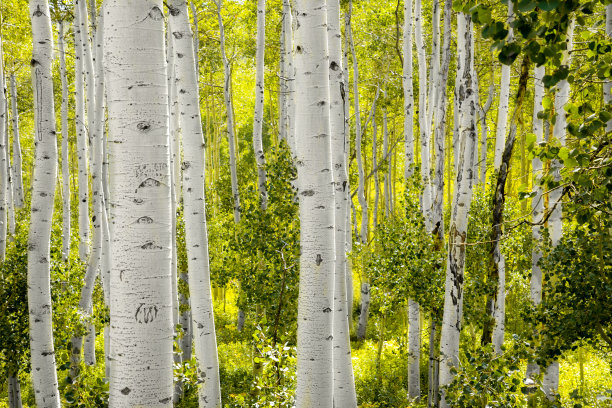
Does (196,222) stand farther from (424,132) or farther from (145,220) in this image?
(424,132)

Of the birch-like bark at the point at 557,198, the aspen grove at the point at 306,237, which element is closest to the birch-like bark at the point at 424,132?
the aspen grove at the point at 306,237

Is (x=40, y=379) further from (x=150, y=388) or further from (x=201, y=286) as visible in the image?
(x=150, y=388)

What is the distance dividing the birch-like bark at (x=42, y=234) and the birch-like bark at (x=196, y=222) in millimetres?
1316

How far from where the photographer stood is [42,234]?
4.50 meters

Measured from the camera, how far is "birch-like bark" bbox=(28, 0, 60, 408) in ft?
14.5

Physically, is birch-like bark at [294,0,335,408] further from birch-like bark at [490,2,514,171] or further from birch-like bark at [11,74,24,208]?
birch-like bark at [11,74,24,208]

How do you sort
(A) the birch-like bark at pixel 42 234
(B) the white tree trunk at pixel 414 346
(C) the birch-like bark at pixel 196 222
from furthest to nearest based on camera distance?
1. (B) the white tree trunk at pixel 414 346
2. (A) the birch-like bark at pixel 42 234
3. (C) the birch-like bark at pixel 196 222

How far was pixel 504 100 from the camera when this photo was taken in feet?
25.3

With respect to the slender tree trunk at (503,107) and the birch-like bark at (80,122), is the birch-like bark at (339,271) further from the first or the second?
the birch-like bark at (80,122)

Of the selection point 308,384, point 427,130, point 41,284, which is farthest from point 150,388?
point 427,130

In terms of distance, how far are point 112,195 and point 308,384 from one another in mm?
1539

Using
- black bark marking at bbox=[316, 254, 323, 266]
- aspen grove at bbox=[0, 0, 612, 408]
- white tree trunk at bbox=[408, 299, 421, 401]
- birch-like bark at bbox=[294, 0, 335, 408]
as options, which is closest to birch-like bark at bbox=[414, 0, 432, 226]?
aspen grove at bbox=[0, 0, 612, 408]

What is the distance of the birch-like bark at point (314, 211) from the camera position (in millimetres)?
2648

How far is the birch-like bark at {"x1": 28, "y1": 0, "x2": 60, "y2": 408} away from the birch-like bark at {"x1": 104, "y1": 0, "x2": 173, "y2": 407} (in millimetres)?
3138
